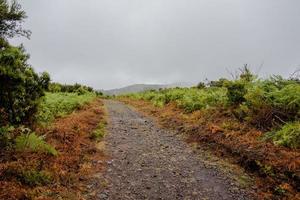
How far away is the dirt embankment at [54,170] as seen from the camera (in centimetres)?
626

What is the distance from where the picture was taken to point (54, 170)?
7344 millimetres

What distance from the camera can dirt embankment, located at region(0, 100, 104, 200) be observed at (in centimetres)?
626

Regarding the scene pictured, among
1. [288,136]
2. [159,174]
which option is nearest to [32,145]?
[159,174]

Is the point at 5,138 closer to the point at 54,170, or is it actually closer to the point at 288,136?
the point at 54,170

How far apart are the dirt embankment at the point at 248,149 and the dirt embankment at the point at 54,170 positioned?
11.8 ft

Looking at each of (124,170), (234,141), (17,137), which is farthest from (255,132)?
(17,137)

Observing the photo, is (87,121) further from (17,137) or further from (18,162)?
(18,162)

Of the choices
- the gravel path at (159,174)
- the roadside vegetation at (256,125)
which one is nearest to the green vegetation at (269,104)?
the roadside vegetation at (256,125)

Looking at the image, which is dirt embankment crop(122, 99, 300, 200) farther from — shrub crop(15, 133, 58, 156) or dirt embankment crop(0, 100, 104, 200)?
shrub crop(15, 133, 58, 156)

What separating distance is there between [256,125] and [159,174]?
13.8 ft

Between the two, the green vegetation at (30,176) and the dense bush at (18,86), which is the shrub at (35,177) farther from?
the dense bush at (18,86)

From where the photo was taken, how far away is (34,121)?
36.8 ft

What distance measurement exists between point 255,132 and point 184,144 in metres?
2.30

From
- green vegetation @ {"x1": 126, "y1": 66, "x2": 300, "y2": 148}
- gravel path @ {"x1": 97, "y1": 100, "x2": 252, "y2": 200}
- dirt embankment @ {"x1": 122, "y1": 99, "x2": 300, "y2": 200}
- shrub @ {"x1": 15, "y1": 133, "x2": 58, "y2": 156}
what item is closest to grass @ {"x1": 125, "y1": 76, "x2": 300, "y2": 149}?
green vegetation @ {"x1": 126, "y1": 66, "x2": 300, "y2": 148}
